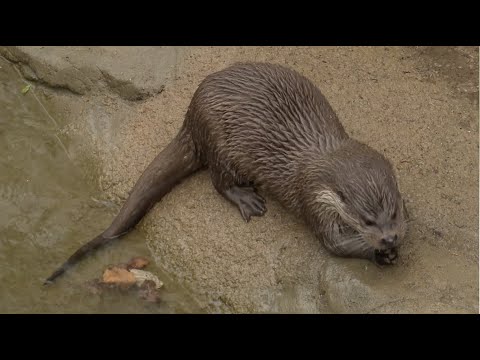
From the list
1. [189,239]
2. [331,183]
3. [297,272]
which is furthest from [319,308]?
[189,239]

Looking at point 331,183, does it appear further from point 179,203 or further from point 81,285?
point 81,285

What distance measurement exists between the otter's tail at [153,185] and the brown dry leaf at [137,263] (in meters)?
0.14

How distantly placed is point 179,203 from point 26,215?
2.38 ft

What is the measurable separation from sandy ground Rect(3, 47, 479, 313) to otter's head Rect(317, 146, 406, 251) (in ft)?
0.67

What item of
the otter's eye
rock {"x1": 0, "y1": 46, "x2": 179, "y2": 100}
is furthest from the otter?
rock {"x1": 0, "y1": 46, "x2": 179, "y2": 100}

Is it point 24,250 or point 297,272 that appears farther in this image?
point 24,250

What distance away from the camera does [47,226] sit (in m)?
3.46

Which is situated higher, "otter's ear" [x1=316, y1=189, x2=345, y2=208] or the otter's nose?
"otter's ear" [x1=316, y1=189, x2=345, y2=208]

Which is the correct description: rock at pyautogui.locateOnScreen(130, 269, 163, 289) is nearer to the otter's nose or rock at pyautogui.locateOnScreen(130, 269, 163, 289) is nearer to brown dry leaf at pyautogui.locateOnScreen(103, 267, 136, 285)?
brown dry leaf at pyautogui.locateOnScreen(103, 267, 136, 285)

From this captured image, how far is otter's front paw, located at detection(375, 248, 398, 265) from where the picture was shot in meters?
2.94

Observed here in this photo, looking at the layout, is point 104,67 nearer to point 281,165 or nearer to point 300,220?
point 281,165

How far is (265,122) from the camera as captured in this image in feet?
10.5

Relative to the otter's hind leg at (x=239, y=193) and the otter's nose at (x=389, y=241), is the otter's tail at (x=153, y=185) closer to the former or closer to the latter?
the otter's hind leg at (x=239, y=193)

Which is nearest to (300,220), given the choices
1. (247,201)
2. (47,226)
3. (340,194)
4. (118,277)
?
(247,201)
